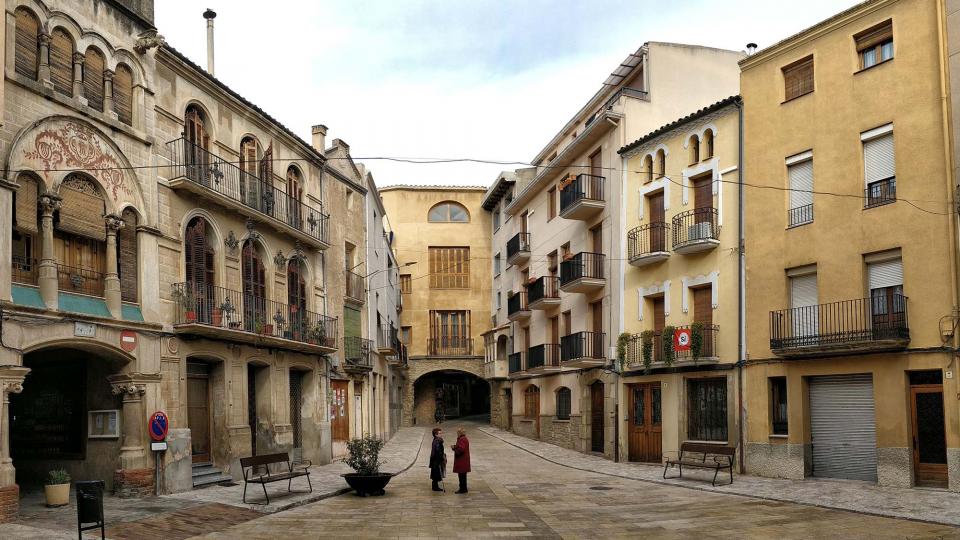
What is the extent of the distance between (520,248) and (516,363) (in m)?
5.48

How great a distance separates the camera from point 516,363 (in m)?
39.3

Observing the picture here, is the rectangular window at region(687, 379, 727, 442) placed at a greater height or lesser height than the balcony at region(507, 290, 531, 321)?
lesser

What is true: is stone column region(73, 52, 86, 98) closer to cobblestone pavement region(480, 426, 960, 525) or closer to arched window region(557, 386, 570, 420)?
cobblestone pavement region(480, 426, 960, 525)

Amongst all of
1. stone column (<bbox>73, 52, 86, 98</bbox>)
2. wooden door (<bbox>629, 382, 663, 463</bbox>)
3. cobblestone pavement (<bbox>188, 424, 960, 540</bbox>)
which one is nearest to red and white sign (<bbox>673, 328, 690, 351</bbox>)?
wooden door (<bbox>629, 382, 663, 463</bbox>)

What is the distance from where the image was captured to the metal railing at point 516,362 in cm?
3875

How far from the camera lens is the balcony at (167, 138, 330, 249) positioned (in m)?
19.1

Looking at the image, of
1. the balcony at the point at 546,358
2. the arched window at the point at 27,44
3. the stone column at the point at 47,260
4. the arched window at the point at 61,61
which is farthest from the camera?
the balcony at the point at 546,358

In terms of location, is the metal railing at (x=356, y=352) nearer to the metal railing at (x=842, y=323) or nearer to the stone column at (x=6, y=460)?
the metal railing at (x=842, y=323)

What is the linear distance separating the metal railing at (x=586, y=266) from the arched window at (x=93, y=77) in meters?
16.5

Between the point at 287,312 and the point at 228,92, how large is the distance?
6.26 m

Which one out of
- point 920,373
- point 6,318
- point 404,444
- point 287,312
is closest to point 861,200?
point 920,373

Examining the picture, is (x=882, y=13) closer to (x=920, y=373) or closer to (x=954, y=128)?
(x=954, y=128)

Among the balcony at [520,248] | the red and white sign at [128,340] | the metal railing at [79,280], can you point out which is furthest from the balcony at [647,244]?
the metal railing at [79,280]

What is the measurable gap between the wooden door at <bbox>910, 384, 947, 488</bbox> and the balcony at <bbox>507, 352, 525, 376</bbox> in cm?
2183
